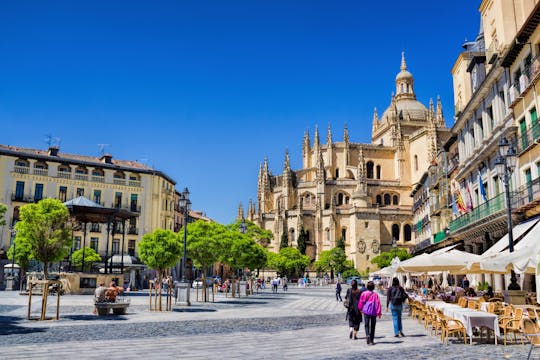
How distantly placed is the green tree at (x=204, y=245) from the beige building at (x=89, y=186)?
2109cm

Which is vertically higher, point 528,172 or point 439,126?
point 439,126

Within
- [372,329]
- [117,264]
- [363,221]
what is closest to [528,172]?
[372,329]

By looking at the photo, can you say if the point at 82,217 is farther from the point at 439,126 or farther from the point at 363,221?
the point at 439,126

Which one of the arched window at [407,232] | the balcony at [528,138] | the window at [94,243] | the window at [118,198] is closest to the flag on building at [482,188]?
the balcony at [528,138]

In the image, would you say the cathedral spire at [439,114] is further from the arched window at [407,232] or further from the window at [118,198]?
the window at [118,198]

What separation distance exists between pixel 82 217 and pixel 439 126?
53.7 m

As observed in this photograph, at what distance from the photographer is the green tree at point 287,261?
60.2 m

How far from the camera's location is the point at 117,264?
35375 mm

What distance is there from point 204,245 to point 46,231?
7.52 metres

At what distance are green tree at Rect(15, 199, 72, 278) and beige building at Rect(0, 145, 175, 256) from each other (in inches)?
756

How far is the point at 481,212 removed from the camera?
882 inches

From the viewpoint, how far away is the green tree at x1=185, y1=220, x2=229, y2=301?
24.4m

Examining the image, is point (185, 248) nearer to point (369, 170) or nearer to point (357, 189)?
point (357, 189)

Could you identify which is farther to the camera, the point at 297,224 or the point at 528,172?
the point at 297,224
